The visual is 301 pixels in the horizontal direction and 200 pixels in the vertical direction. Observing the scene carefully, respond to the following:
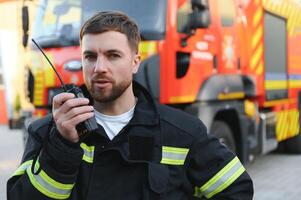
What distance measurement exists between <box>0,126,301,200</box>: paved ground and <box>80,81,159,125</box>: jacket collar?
385 cm

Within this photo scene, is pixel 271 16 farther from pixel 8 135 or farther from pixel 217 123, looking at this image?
pixel 8 135

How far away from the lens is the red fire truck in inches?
175

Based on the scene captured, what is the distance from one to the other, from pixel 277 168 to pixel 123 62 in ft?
19.5

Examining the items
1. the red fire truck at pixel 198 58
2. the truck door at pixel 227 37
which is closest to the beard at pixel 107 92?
the red fire truck at pixel 198 58

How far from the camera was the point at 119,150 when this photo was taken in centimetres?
167

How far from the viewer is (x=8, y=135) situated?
41.9 feet

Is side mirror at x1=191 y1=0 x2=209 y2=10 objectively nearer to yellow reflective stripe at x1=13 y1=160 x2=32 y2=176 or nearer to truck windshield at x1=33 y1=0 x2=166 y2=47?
truck windshield at x1=33 y1=0 x2=166 y2=47

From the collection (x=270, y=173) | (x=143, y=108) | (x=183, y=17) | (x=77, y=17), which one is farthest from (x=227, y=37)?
(x=143, y=108)

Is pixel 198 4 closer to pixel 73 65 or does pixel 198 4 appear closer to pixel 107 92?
pixel 73 65

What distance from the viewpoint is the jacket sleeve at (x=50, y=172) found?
1.52 m

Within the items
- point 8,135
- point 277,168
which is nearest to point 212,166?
point 277,168

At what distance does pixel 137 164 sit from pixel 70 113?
336mm

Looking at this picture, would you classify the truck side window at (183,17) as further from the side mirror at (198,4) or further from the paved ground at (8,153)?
the paved ground at (8,153)

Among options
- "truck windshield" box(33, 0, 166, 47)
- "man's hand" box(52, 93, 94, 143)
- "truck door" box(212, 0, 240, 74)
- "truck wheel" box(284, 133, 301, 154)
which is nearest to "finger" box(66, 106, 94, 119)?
"man's hand" box(52, 93, 94, 143)
